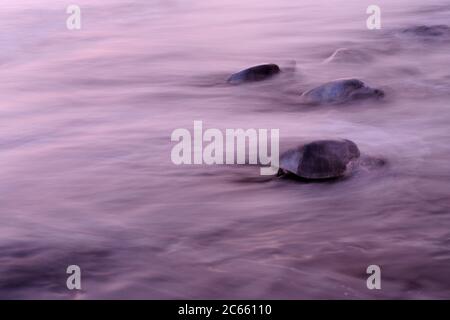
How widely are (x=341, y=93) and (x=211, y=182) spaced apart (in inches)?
69.1

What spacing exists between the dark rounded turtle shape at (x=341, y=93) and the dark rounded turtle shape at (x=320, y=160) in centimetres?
143

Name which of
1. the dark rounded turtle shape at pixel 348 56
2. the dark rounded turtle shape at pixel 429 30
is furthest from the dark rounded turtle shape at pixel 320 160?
the dark rounded turtle shape at pixel 429 30

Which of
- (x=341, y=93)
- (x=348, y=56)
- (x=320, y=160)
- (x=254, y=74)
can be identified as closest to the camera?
(x=320, y=160)

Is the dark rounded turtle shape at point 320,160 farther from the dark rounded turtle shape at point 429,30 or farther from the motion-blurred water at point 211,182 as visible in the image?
the dark rounded turtle shape at point 429,30

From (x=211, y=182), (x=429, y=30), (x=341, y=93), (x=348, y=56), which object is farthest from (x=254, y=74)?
(x=429, y=30)

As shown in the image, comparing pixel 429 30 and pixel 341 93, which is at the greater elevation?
pixel 429 30

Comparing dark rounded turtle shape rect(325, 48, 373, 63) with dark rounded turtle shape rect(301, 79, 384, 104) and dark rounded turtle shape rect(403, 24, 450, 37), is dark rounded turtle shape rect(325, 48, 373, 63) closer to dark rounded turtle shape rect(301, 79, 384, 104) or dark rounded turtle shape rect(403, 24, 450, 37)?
dark rounded turtle shape rect(403, 24, 450, 37)

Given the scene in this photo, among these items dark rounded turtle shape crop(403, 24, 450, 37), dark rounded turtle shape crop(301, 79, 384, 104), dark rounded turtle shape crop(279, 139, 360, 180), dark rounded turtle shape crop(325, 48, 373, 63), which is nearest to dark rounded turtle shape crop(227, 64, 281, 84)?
dark rounded turtle shape crop(301, 79, 384, 104)

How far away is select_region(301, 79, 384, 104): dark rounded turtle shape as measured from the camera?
16.3ft

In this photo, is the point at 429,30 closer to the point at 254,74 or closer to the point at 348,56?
the point at 348,56

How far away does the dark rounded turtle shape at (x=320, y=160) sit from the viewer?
349 cm

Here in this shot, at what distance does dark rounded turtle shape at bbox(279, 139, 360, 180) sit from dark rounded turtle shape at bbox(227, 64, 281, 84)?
2.30m

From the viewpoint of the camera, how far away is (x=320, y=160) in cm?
351

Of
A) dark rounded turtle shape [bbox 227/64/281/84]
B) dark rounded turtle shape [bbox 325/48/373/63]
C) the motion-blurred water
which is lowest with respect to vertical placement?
the motion-blurred water
